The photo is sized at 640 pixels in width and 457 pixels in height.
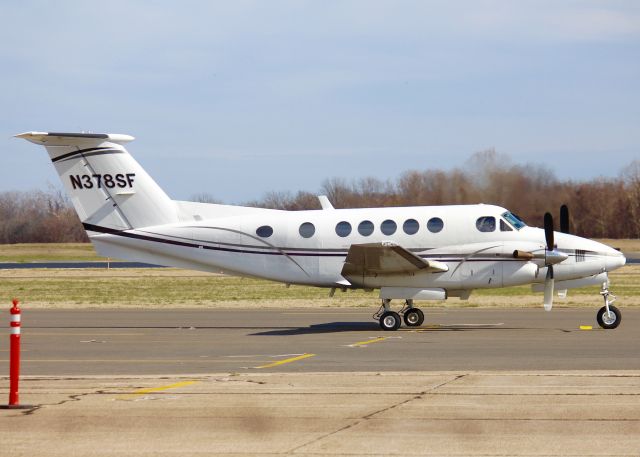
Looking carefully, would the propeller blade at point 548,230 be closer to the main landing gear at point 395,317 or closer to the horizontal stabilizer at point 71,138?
the main landing gear at point 395,317

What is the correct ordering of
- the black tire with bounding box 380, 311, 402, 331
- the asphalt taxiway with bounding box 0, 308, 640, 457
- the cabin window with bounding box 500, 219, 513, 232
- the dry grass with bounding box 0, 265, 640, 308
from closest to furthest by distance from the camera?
the asphalt taxiway with bounding box 0, 308, 640, 457 < the black tire with bounding box 380, 311, 402, 331 < the cabin window with bounding box 500, 219, 513, 232 < the dry grass with bounding box 0, 265, 640, 308

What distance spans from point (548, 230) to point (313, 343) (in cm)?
628

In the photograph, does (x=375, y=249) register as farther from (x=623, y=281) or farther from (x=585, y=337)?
(x=623, y=281)

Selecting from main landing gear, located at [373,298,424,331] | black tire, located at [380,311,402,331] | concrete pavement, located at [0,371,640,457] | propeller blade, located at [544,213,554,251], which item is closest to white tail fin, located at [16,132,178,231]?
main landing gear, located at [373,298,424,331]

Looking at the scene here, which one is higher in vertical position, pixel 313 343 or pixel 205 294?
pixel 205 294

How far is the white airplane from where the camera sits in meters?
23.4

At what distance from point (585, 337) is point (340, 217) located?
21.8 feet

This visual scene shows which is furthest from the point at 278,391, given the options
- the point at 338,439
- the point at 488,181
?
the point at 488,181

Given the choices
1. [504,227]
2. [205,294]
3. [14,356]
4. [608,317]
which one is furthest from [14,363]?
[205,294]

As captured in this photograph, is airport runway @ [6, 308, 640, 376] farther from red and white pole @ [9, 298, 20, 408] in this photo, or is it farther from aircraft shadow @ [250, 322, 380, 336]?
red and white pole @ [9, 298, 20, 408]

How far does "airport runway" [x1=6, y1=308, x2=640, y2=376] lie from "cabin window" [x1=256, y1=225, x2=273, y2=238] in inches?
91.2

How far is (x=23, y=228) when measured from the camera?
364 ft

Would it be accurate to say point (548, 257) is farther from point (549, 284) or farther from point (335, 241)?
point (335, 241)

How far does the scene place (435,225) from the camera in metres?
23.8
